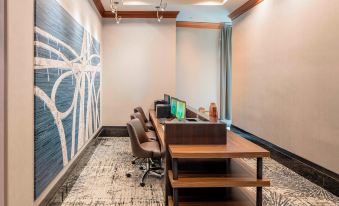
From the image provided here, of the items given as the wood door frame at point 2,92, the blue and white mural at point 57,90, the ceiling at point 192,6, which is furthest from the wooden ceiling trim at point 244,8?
the wood door frame at point 2,92

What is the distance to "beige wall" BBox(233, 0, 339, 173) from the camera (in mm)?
3428

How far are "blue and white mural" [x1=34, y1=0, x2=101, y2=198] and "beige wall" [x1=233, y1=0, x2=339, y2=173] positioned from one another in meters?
3.22

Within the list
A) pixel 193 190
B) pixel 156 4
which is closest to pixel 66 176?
pixel 193 190

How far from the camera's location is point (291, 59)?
4270 millimetres

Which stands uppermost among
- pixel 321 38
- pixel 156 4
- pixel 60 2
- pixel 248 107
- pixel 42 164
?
pixel 156 4

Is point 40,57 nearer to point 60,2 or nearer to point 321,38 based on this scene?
point 60,2

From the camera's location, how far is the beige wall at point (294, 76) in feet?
11.2

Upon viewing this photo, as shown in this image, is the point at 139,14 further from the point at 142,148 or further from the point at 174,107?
the point at 142,148

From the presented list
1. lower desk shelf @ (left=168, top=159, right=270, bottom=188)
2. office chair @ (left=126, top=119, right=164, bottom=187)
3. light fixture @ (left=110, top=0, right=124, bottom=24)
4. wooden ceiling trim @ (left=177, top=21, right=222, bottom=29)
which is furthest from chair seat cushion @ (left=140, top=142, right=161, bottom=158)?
wooden ceiling trim @ (left=177, top=21, right=222, bottom=29)

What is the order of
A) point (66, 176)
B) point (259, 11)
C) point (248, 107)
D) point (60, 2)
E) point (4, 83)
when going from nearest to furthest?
1. point (4, 83)
2. point (60, 2)
3. point (66, 176)
4. point (259, 11)
5. point (248, 107)

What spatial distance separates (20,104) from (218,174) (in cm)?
170

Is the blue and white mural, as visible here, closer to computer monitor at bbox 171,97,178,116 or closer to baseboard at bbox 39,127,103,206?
baseboard at bbox 39,127,103,206

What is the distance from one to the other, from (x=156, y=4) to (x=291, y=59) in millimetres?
3194

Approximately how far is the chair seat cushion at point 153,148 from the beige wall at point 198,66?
417 centimetres
